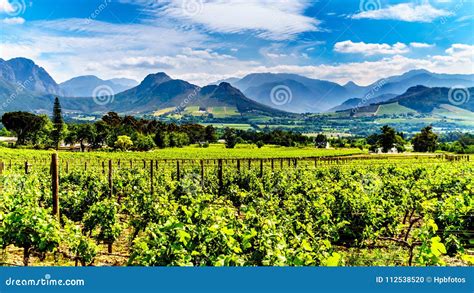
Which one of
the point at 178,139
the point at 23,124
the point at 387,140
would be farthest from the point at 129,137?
the point at 387,140

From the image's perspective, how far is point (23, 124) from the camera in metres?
69.5

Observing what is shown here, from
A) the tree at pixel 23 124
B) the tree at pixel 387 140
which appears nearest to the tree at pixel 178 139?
the tree at pixel 23 124

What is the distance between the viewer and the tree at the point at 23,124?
6850 cm

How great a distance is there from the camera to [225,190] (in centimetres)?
1720

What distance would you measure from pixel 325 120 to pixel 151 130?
109 m

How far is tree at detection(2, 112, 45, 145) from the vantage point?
68500 mm

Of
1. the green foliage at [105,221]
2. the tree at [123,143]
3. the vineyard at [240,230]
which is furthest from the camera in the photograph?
the tree at [123,143]

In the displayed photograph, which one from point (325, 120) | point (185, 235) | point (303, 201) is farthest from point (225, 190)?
point (325, 120)

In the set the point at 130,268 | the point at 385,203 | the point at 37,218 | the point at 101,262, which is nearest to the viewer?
the point at 130,268

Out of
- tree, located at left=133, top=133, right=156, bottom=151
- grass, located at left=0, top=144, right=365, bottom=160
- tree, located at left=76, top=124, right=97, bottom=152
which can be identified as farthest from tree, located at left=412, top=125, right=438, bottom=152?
tree, located at left=76, top=124, right=97, bottom=152

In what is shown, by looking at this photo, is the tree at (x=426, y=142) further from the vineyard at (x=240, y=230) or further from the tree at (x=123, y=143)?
the vineyard at (x=240, y=230)

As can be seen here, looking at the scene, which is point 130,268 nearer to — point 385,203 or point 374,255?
point 374,255

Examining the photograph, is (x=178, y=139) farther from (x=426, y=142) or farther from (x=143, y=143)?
(x=426, y=142)

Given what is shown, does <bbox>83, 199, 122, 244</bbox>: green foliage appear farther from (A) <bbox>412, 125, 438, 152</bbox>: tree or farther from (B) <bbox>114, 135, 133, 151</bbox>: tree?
(A) <bbox>412, 125, 438, 152</bbox>: tree
